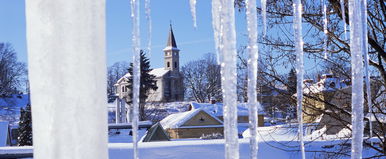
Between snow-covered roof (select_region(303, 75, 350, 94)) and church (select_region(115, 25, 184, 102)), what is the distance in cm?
4649

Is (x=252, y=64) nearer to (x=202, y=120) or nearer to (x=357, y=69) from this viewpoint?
(x=357, y=69)

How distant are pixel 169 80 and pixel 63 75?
62505 mm

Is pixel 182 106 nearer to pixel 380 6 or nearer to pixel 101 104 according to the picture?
pixel 380 6

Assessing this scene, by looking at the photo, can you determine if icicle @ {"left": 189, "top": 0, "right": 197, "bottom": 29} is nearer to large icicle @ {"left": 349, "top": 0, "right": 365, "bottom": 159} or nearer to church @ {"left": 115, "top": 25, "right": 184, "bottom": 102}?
large icicle @ {"left": 349, "top": 0, "right": 365, "bottom": 159}

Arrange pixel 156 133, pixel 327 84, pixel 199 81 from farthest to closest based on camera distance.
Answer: pixel 199 81 < pixel 156 133 < pixel 327 84

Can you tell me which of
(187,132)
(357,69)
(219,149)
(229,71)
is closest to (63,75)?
(229,71)

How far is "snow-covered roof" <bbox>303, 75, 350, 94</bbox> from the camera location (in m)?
A: 6.53

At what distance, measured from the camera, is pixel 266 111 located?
263 inches

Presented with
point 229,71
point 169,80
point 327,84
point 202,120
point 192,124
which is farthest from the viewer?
point 169,80

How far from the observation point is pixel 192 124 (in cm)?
2991

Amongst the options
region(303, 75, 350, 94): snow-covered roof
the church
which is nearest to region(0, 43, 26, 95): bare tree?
the church

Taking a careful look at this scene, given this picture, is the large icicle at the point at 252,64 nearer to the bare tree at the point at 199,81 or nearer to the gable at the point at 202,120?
the gable at the point at 202,120

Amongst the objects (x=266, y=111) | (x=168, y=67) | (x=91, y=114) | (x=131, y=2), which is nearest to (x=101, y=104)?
(x=91, y=114)

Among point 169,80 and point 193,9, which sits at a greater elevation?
point 169,80
